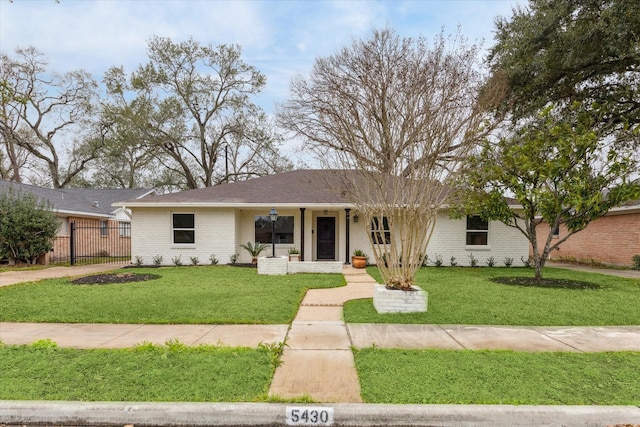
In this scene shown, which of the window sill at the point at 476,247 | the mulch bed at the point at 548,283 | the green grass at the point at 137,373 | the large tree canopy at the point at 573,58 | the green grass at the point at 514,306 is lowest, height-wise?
the mulch bed at the point at 548,283

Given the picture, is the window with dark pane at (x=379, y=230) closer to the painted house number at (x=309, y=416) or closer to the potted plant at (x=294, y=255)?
the potted plant at (x=294, y=255)

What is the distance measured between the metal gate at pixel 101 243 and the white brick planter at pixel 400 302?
15.5m

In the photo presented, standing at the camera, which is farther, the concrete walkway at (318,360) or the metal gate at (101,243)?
the metal gate at (101,243)

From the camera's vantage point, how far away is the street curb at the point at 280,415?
2949 mm

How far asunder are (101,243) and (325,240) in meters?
13.6

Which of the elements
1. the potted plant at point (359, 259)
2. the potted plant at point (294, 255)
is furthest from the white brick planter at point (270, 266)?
the potted plant at point (359, 259)

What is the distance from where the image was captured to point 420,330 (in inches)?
215

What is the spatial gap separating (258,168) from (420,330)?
26.3 meters

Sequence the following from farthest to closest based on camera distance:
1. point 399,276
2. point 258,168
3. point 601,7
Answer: point 258,168 → point 601,7 → point 399,276

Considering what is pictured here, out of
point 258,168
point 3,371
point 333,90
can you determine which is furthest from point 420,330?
point 258,168

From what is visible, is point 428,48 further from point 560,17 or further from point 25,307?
point 25,307

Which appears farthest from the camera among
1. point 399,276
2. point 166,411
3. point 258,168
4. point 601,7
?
point 258,168

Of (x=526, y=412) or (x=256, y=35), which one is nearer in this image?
(x=526, y=412)

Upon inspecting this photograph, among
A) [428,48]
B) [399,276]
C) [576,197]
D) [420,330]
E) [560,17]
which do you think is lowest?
[420,330]
